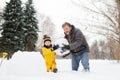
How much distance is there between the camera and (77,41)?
8656mm

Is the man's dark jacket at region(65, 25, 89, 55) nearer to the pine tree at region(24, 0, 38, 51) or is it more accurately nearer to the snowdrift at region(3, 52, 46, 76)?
the snowdrift at region(3, 52, 46, 76)

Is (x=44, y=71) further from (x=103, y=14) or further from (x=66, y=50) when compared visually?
(x=103, y=14)

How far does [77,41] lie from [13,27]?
32293 millimetres

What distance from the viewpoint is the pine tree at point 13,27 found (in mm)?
39406

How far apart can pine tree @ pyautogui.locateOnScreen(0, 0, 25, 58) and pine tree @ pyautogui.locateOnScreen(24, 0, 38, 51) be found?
3184 mm

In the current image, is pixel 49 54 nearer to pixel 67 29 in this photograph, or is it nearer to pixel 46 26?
pixel 67 29

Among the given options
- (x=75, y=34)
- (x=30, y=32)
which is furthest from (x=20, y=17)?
(x=75, y=34)

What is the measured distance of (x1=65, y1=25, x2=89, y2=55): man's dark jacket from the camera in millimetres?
8656

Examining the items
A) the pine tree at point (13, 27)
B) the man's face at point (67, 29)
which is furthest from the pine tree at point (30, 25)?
the man's face at point (67, 29)

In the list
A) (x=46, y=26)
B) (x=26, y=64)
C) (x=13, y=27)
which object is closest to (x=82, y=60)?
(x=26, y=64)

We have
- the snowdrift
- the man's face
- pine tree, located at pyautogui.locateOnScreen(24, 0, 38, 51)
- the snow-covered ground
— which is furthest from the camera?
pine tree, located at pyautogui.locateOnScreen(24, 0, 38, 51)

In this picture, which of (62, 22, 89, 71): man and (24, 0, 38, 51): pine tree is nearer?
(62, 22, 89, 71): man

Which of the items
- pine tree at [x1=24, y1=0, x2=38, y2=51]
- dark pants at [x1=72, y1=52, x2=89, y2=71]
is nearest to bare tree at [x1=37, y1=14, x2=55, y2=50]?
pine tree at [x1=24, y1=0, x2=38, y2=51]

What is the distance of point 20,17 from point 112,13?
25.4m
